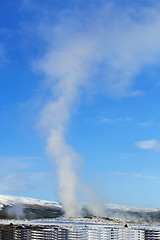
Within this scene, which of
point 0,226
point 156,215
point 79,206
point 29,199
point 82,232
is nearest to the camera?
point 82,232

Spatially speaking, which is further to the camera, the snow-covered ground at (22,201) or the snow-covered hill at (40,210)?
the snow-covered ground at (22,201)

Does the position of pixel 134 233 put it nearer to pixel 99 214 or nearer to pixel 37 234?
pixel 37 234

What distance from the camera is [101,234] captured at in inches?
3152

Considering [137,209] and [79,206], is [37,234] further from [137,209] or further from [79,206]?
[137,209]

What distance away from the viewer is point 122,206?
170 metres

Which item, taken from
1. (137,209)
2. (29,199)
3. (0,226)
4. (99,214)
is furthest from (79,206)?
(29,199)

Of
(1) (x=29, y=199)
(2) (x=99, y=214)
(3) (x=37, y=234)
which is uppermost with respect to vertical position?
(1) (x=29, y=199)

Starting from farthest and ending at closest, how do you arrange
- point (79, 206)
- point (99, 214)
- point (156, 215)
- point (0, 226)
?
point (156, 215), point (99, 214), point (79, 206), point (0, 226)

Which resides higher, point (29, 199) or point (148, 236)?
point (29, 199)

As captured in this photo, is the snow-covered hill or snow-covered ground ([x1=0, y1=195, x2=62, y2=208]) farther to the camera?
snow-covered ground ([x1=0, y1=195, x2=62, y2=208])

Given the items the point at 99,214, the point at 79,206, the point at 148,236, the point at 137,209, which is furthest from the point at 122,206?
the point at 148,236

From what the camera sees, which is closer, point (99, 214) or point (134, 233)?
point (134, 233)

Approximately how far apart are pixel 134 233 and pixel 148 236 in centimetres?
356

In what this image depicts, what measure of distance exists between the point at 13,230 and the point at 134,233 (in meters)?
26.4
